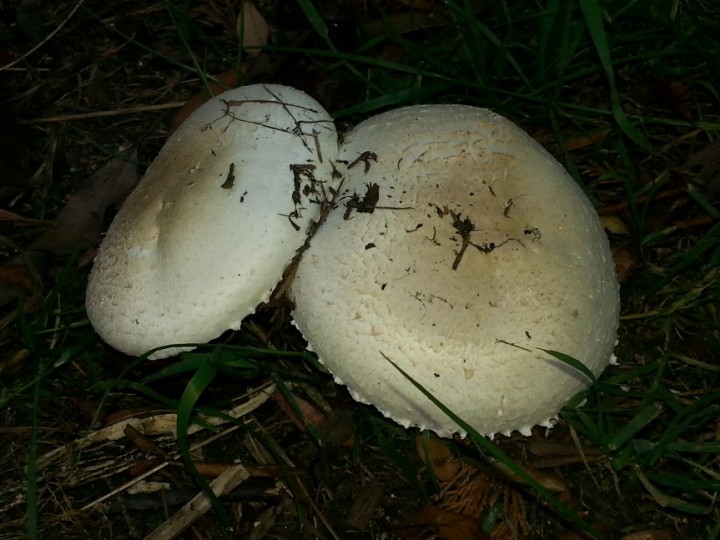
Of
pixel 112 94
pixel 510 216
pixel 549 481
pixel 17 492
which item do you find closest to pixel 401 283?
pixel 510 216

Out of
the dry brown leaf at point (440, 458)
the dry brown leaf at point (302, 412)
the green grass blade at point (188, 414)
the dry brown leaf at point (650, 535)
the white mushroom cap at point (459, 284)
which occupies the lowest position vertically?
the dry brown leaf at point (650, 535)

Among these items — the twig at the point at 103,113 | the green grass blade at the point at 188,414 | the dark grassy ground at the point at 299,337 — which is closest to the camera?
the green grass blade at the point at 188,414

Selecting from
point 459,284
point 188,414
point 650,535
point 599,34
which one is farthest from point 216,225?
point 650,535

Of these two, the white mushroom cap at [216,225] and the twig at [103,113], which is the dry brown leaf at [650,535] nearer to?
the white mushroom cap at [216,225]

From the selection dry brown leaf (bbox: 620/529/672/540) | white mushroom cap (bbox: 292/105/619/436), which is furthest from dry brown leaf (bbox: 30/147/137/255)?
dry brown leaf (bbox: 620/529/672/540)

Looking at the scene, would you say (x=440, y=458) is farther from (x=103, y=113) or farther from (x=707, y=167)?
(x=103, y=113)

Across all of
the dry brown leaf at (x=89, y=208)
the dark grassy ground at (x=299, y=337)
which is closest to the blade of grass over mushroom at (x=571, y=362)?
the dark grassy ground at (x=299, y=337)
